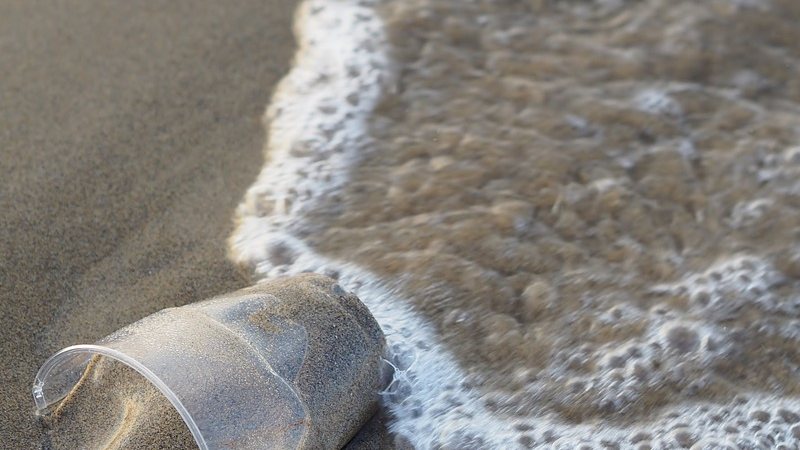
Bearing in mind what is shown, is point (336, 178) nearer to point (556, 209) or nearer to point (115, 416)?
point (556, 209)

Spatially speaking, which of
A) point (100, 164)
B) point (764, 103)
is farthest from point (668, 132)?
point (100, 164)

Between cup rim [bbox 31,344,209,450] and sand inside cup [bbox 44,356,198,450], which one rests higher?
cup rim [bbox 31,344,209,450]

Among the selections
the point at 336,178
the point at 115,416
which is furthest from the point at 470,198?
the point at 115,416

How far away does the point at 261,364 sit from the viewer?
1.59m

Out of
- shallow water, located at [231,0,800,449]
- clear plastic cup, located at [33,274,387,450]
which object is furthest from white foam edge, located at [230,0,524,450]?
clear plastic cup, located at [33,274,387,450]

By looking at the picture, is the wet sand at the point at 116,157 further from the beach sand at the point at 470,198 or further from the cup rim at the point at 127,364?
the cup rim at the point at 127,364

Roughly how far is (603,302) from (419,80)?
117 cm

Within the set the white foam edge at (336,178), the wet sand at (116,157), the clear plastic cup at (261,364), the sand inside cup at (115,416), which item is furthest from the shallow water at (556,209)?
the sand inside cup at (115,416)

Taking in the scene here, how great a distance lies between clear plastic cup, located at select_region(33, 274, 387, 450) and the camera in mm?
1508

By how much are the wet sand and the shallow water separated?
14 centimetres

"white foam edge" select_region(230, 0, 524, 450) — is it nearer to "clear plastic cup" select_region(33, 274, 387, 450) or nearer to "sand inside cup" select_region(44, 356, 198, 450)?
"clear plastic cup" select_region(33, 274, 387, 450)

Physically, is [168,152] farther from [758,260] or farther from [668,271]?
[758,260]

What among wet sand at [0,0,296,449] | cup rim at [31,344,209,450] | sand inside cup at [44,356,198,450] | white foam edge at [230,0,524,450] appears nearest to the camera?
cup rim at [31,344,209,450]

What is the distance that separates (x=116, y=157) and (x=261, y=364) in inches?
47.9
